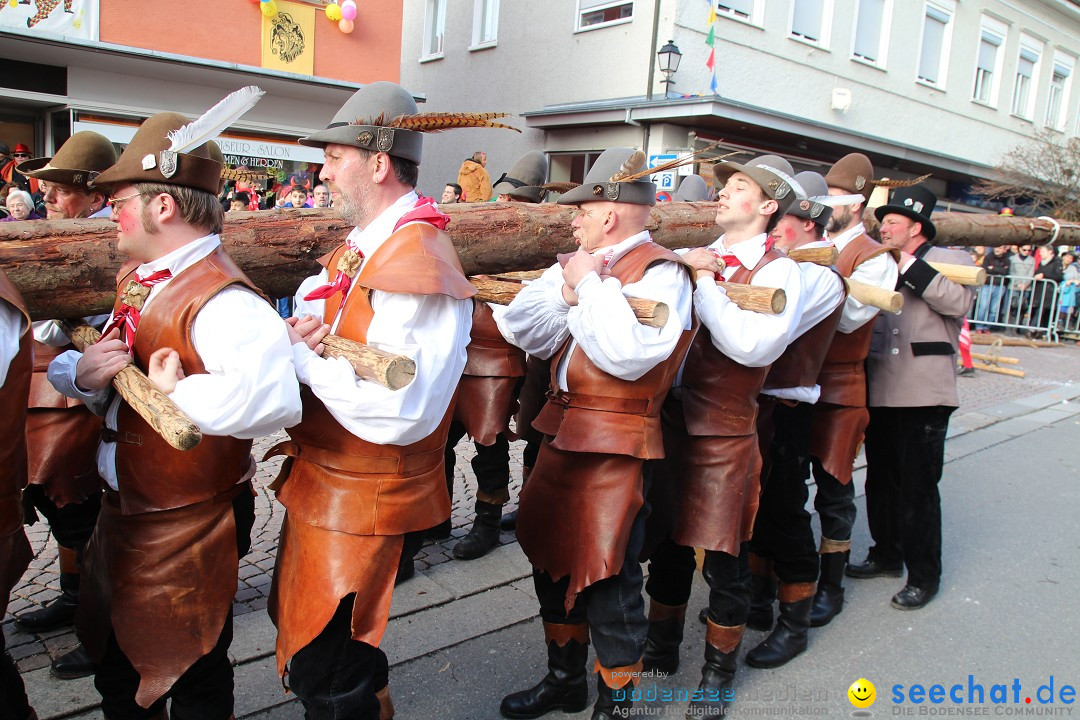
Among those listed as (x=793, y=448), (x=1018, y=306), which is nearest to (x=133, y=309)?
(x=793, y=448)

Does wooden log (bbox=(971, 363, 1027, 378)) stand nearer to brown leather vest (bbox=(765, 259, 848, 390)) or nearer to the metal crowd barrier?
the metal crowd barrier

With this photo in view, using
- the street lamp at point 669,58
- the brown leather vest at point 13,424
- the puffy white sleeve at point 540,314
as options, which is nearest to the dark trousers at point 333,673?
the brown leather vest at point 13,424

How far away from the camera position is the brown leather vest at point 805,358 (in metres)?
3.57

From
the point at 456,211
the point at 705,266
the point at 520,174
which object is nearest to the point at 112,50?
the point at 520,174

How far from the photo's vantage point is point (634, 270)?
2834mm

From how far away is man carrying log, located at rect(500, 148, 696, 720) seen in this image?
2723 mm

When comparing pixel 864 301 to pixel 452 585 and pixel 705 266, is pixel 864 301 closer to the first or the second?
pixel 705 266

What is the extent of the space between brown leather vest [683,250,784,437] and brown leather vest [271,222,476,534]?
1.18m

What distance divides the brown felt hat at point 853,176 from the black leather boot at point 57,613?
4251 millimetres

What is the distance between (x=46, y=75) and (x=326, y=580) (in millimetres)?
10948

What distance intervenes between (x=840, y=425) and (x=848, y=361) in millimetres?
320

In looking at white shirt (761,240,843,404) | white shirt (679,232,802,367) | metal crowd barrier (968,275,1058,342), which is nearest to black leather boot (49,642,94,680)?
white shirt (679,232,802,367)

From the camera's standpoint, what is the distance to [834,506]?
4.10 m

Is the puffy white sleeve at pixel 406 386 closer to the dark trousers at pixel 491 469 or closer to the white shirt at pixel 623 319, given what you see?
the white shirt at pixel 623 319
